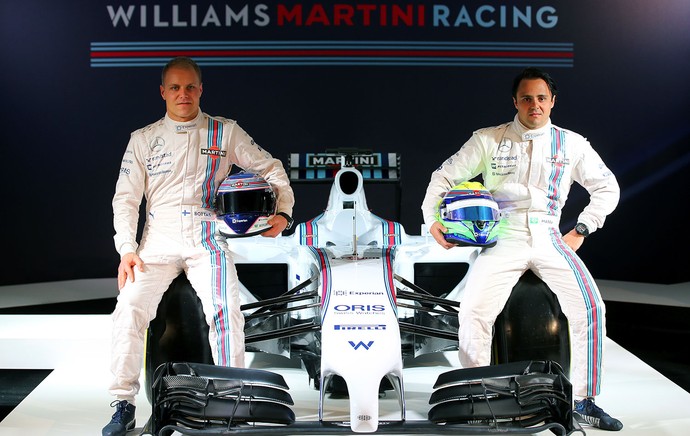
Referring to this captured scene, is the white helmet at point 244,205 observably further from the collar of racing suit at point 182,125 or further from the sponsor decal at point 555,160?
the sponsor decal at point 555,160

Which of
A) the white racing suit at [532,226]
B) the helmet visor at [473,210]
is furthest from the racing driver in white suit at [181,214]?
the white racing suit at [532,226]

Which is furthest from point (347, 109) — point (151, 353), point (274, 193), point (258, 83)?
point (151, 353)

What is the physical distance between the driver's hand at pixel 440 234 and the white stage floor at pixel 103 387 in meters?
0.76

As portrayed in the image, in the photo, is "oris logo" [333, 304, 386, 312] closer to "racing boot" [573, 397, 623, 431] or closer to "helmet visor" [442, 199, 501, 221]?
"helmet visor" [442, 199, 501, 221]

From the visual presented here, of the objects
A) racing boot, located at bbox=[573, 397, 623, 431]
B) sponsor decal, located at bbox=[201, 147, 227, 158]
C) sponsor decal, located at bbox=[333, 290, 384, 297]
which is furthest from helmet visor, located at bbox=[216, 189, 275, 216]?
racing boot, located at bbox=[573, 397, 623, 431]

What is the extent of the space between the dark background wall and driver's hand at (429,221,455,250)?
3.79m

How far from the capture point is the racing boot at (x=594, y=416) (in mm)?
3660

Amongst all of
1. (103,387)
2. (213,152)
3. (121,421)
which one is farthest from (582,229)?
(103,387)

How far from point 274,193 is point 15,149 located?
471 centimetres

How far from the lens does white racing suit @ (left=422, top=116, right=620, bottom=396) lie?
385cm

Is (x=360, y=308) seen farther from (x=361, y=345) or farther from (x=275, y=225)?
(x=275, y=225)

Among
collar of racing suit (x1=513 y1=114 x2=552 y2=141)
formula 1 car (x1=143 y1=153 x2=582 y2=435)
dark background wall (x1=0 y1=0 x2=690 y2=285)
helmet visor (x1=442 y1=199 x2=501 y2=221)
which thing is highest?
dark background wall (x1=0 y1=0 x2=690 y2=285)

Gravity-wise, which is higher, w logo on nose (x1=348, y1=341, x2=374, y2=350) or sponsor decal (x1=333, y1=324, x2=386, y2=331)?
sponsor decal (x1=333, y1=324, x2=386, y2=331)

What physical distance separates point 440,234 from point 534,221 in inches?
18.8
